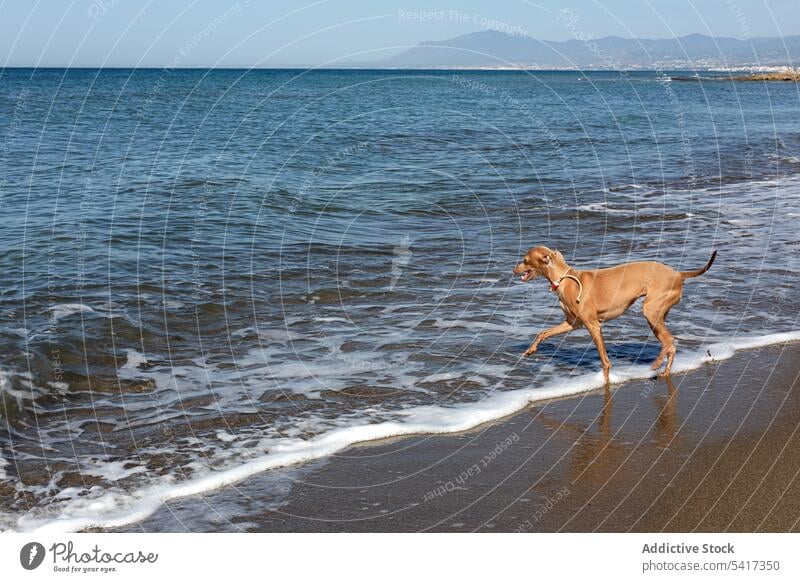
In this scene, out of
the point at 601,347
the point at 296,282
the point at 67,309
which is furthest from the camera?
the point at 296,282

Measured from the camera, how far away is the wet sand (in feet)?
22.3

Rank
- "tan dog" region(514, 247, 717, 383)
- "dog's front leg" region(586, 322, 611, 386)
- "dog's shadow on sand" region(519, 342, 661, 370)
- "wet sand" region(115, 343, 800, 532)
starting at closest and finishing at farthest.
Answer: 1. "wet sand" region(115, 343, 800, 532)
2. "dog's front leg" region(586, 322, 611, 386)
3. "tan dog" region(514, 247, 717, 383)
4. "dog's shadow on sand" region(519, 342, 661, 370)

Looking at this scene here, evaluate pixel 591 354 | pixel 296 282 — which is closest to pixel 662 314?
pixel 591 354

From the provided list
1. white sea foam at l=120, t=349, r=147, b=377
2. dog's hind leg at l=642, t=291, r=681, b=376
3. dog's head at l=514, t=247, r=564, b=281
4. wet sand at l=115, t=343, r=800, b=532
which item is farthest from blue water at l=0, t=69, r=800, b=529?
dog's head at l=514, t=247, r=564, b=281

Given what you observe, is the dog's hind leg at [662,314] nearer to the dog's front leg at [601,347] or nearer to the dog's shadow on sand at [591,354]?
the dog's shadow on sand at [591,354]

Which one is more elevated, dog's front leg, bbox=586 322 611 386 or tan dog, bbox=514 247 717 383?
tan dog, bbox=514 247 717 383

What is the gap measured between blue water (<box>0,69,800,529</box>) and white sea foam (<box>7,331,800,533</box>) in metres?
0.06

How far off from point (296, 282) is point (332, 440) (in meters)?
6.78

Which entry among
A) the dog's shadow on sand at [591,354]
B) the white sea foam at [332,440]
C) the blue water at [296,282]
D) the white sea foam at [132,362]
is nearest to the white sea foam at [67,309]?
the blue water at [296,282]

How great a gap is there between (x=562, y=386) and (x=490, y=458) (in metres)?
2.35

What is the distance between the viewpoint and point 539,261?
10680mm

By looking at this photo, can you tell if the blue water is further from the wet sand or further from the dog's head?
the dog's head

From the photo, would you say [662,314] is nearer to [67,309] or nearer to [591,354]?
[591,354]
